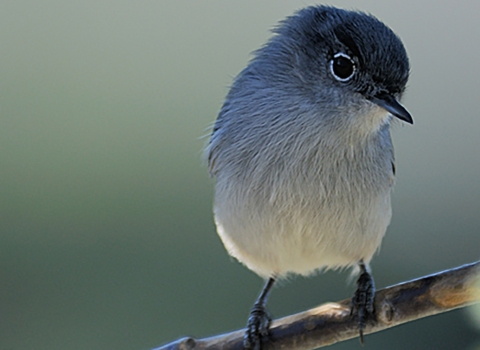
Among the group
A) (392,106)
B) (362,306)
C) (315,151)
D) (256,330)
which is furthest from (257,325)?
(392,106)

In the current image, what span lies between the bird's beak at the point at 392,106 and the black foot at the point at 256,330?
1.96 ft

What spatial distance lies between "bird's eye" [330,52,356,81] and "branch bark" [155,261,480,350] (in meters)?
0.47

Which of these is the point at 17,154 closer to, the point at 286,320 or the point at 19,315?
the point at 19,315

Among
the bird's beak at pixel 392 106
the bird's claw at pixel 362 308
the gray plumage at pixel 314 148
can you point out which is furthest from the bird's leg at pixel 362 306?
the bird's beak at pixel 392 106

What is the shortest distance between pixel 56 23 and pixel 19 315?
1103 mm

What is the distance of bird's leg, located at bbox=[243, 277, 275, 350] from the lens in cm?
175

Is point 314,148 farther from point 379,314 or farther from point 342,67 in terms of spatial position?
point 379,314

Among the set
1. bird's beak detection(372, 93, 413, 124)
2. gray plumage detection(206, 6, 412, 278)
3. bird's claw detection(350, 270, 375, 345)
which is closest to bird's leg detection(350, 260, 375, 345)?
bird's claw detection(350, 270, 375, 345)

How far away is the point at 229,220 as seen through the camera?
189 centimetres

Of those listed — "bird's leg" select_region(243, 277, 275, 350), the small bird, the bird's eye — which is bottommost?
"bird's leg" select_region(243, 277, 275, 350)

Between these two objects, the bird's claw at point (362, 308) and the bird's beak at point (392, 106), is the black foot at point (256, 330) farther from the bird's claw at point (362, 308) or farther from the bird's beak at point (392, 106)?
the bird's beak at point (392, 106)

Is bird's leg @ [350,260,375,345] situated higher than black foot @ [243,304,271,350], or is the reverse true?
bird's leg @ [350,260,375,345]

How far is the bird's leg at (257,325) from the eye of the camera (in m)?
1.75

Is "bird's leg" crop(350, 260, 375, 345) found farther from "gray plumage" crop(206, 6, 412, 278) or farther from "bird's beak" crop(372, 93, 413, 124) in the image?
"bird's beak" crop(372, 93, 413, 124)
